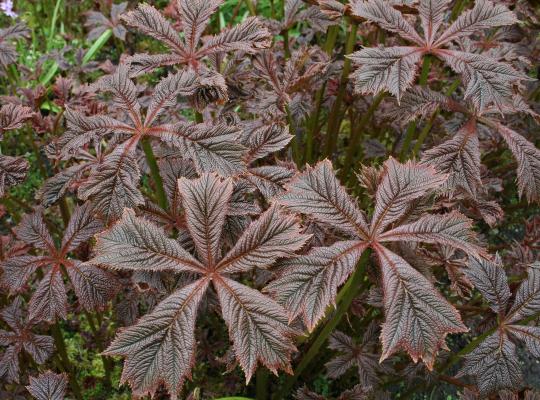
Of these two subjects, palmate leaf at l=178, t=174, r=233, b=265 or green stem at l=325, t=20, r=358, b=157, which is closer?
palmate leaf at l=178, t=174, r=233, b=265

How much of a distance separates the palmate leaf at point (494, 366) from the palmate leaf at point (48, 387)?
1.13 m

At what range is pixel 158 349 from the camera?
4.17 ft

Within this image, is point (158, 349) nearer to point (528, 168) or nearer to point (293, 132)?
point (293, 132)

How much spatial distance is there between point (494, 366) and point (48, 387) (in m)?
1.25

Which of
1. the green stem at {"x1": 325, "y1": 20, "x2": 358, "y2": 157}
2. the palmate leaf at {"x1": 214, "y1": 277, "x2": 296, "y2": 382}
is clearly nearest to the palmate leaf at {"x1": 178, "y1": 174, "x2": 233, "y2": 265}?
the palmate leaf at {"x1": 214, "y1": 277, "x2": 296, "y2": 382}

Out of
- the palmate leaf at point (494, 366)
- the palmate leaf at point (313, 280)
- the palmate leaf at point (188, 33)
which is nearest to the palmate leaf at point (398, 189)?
the palmate leaf at point (313, 280)

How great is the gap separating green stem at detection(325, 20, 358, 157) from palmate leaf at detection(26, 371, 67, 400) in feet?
4.58

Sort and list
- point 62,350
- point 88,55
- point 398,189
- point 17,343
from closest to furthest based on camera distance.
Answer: point 398,189, point 17,343, point 62,350, point 88,55

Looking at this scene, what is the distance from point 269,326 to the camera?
4.17 ft

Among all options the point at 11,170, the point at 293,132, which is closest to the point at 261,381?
the point at 293,132

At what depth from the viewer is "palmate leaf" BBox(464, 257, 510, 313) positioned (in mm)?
1595

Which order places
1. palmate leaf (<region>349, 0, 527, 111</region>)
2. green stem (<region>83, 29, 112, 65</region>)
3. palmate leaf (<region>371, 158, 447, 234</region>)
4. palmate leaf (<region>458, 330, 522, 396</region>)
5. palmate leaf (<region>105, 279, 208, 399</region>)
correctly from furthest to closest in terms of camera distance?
green stem (<region>83, 29, 112, 65</region>), palmate leaf (<region>349, 0, 527, 111</region>), palmate leaf (<region>458, 330, 522, 396</region>), palmate leaf (<region>371, 158, 447, 234</region>), palmate leaf (<region>105, 279, 208, 399</region>)

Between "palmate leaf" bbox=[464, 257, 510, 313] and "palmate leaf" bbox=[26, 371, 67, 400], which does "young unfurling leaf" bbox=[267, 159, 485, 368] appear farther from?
"palmate leaf" bbox=[26, 371, 67, 400]

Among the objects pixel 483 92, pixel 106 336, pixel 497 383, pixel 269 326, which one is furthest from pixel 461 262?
pixel 106 336
